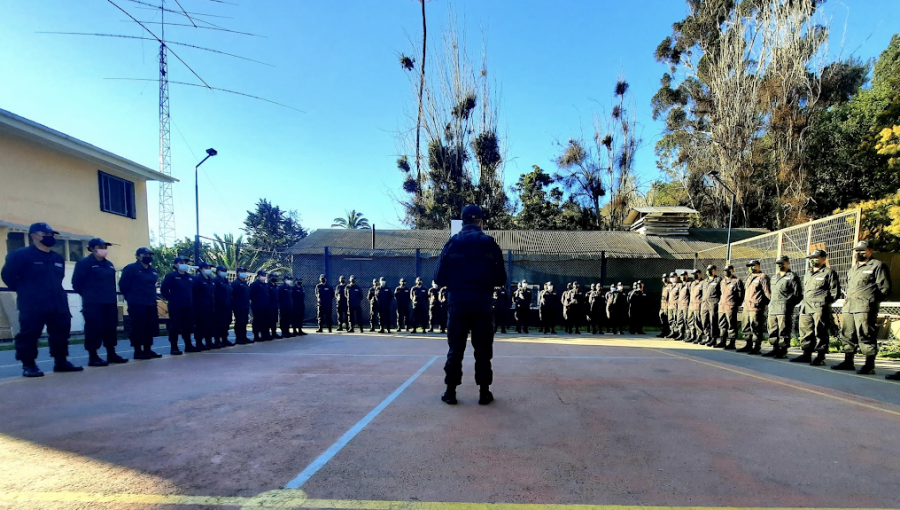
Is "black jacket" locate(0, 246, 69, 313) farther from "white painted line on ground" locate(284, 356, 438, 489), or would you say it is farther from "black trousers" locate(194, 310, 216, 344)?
"white painted line on ground" locate(284, 356, 438, 489)

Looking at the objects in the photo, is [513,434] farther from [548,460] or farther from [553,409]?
[553,409]

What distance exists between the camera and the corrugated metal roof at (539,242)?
49.7ft

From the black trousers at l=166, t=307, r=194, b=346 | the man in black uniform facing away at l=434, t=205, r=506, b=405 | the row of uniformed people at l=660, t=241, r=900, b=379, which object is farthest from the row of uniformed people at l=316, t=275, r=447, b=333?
the man in black uniform facing away at l=434, t=205, r=506, b=405

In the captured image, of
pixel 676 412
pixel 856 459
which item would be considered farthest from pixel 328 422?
pixel 856 459

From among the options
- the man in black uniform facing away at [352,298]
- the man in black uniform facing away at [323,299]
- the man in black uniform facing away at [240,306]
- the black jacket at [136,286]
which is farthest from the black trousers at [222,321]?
the man in black uniform facing away at [352,298]

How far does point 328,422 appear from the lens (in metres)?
3.31

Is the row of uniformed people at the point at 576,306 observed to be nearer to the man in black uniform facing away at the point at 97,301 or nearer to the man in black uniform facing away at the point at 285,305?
the man in black uniform facing away at the point at 285,305

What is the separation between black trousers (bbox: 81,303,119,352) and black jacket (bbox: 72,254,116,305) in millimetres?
95

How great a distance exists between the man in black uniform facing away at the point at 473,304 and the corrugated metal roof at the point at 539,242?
1083 centimetres

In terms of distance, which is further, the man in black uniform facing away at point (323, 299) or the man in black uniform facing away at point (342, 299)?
the man in black uniform facing away at point (342, 299)

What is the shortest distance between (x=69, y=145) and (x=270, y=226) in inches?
1140

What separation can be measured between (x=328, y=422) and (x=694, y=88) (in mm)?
34711

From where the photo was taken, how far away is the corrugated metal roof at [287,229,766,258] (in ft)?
49.7

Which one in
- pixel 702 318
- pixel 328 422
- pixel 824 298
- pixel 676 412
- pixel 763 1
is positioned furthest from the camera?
pixel 763 1
